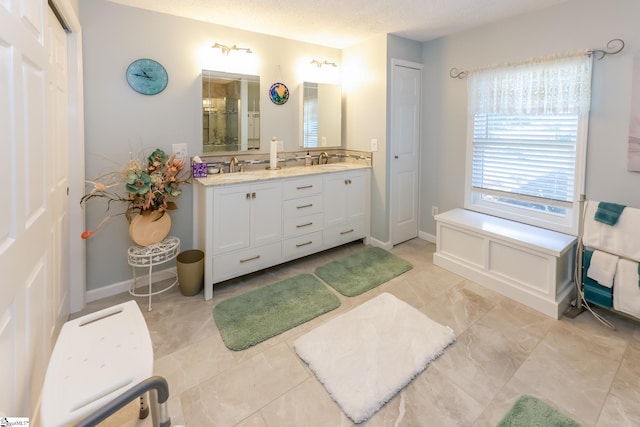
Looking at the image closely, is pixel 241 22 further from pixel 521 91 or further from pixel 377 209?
pixel 521 91

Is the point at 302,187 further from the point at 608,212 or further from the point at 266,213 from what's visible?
the point at 608,212

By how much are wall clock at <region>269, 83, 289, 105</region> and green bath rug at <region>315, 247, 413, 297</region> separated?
1.83 meters

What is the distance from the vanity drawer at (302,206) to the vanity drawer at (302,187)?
5 cm

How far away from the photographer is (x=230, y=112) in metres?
3.15

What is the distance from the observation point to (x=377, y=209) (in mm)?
3799

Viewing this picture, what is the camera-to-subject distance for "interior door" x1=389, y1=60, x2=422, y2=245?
360 cm

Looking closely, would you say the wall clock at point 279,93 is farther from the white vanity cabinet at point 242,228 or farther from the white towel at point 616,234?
the white towel at point 616,234

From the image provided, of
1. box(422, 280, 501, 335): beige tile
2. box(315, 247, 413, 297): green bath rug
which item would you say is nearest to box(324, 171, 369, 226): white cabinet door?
box(315, 247, 413, 297): green bath rug

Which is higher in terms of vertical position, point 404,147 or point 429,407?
point 404,147

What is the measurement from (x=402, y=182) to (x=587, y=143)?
171 cm

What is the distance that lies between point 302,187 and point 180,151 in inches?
45.7

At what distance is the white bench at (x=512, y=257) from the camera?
2486 millimetres

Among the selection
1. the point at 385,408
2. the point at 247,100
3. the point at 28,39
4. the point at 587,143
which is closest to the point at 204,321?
the point at 385,408

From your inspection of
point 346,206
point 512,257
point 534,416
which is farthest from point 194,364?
point 512,257
